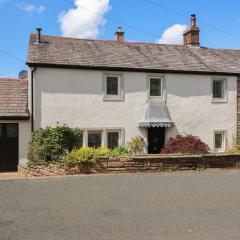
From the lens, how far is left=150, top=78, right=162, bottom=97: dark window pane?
21812 millimetres

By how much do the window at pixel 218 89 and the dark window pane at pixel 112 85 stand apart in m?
5.28

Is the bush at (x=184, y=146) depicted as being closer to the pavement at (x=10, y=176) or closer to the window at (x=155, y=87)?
the window at (x=155, y=87)

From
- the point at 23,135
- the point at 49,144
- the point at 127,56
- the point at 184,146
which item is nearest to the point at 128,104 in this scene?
the point at 127,56

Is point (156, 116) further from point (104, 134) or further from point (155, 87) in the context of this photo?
point (104, 134)

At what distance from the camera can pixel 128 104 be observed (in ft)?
69.8

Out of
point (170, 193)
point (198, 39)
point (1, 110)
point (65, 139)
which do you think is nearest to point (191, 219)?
point (170, 193)

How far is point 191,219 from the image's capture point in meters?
8.41

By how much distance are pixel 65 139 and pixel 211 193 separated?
9281mm

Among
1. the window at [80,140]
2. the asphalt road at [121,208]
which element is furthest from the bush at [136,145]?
the asphalt road at [121,208]

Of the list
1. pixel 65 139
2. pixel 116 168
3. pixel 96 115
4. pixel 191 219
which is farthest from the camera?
pixel 96 115

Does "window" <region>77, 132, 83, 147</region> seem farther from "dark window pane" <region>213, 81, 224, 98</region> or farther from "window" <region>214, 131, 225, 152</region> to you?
"dark window pane" <region>213, 81, 224, 98</region>

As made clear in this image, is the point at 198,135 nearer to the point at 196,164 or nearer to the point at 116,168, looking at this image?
the point at 196,164

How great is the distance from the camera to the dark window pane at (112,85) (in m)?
21.1

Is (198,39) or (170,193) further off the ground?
(198,39)
